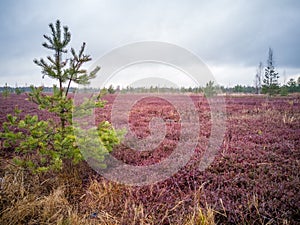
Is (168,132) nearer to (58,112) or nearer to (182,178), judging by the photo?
(182,178)

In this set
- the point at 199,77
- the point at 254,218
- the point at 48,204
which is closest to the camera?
the point at 254,218

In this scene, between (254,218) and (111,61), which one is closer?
(254,218)

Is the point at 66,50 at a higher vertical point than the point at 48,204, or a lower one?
Result: higher

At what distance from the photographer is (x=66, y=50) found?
15.6 ft

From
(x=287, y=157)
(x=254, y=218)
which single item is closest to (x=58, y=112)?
(x=254, y=218)

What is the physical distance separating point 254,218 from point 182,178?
1702mm

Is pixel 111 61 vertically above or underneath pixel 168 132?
above

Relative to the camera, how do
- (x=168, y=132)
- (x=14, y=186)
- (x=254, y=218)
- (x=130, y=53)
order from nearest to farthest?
(x=254, y=218), (x=14, y=186), (x=130, y=53), (x=168, y=132)

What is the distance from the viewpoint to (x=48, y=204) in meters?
3.59

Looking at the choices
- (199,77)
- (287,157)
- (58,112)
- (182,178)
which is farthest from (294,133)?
(58,112)

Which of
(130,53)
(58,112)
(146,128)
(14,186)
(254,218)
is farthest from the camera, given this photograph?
(146,128)

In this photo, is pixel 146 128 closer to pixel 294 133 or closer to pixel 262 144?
pixel 262 144

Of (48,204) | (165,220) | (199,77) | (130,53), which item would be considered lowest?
(165,220)

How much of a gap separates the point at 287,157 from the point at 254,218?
3.28m
